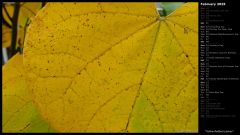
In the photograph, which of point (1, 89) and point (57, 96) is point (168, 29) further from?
point (1, 89)

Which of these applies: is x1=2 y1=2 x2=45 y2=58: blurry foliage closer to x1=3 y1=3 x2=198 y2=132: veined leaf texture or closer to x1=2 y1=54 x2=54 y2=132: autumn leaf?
x1=2 y1=54 x2=54 y2=132: autumn leaf

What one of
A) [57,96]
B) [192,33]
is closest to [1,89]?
[57,96]

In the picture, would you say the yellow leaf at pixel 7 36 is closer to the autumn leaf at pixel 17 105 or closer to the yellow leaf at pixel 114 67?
the autumn leaf at pixel 17 105

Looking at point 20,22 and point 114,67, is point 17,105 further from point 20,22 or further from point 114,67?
point 20,22

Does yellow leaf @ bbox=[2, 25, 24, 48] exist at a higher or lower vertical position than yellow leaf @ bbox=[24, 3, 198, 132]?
lower

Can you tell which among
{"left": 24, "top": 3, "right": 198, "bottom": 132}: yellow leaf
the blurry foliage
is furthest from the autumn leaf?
the blurry foliage

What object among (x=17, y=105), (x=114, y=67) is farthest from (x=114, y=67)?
(x=17, y=105)
